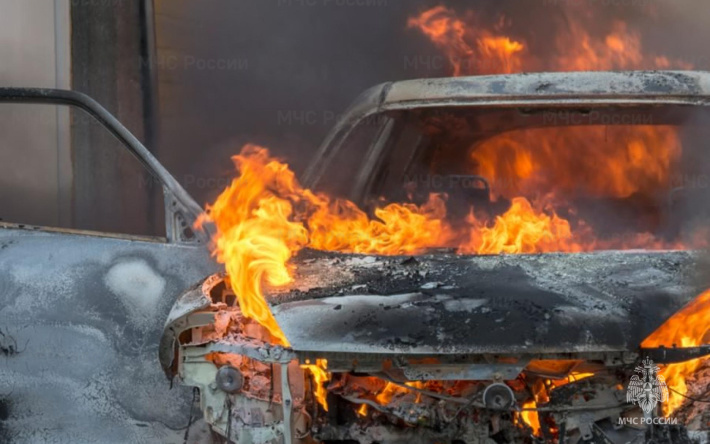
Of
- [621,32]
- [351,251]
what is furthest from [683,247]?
[621,32]

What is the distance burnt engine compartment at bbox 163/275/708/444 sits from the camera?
311 centimetres

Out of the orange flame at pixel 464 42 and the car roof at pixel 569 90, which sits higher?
the orange flame at pixel 464 42

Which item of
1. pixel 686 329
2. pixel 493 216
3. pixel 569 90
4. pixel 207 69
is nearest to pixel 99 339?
pixel 493 216

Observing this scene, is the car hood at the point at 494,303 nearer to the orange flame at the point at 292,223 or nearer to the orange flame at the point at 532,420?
the orange flame at the point at 532,420

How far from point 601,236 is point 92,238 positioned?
7.20ft

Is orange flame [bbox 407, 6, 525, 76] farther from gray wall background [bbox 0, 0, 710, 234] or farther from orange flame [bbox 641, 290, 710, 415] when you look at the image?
orange flame [bbox 641, 290, 710, 415]

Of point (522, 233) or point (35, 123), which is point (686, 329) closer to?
point (522, 233)

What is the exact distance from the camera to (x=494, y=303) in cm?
317

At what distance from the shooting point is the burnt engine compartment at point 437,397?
3.11m

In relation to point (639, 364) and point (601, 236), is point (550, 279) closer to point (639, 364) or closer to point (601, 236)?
point (639, 364)

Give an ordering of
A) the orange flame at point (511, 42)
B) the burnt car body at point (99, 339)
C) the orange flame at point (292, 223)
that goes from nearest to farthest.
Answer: the orange flame at point (292, 223)
the burnt car body at point (99, 339)
the orange flame at point (511, 42)

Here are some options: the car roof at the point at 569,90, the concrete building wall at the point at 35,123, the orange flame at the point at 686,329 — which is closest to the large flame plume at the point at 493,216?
the car roof at the point at 569,90

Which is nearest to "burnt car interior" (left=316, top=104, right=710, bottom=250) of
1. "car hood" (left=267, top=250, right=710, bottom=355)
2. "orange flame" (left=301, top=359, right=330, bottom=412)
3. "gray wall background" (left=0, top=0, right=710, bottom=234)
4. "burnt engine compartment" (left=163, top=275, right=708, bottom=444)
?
"car hood" (left=267, top=250, right=710, bottom=355)

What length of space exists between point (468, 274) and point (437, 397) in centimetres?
46
